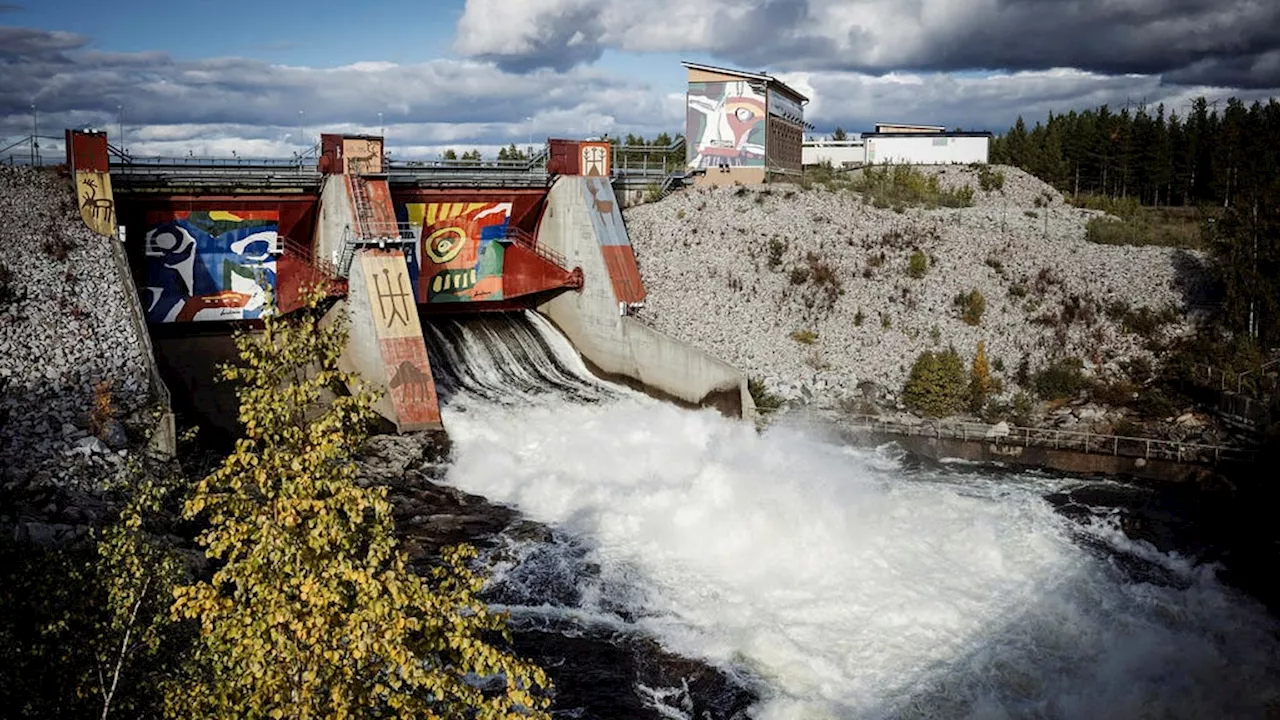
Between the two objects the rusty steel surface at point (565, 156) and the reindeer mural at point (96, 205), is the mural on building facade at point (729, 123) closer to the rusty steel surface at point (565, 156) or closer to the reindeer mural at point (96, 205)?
the rusty steel surface at point (565, 156)

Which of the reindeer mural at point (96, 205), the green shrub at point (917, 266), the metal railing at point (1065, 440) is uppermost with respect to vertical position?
the reindeer mural at point (96, 205)

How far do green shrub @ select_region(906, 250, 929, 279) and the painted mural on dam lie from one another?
22.0 m

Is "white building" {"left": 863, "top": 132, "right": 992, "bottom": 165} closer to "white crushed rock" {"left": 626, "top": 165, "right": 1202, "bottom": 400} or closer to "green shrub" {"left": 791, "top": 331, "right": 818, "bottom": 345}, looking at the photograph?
"white crushed rock" {"left": 626, "top": 165, "right": 1202, "bottom": 400}

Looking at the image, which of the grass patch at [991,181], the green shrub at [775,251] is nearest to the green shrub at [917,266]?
Result: the green shrub at [775,251]

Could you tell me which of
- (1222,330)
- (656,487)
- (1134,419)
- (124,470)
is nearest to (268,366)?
(124,470)

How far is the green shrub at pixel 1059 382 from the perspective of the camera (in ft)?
98.4

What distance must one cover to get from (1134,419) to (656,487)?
14.5 metres

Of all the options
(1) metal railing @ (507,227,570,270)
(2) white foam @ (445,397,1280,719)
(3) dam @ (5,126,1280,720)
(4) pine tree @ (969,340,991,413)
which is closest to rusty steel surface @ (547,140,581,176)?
(3) dam @ (5,126,1280,720)

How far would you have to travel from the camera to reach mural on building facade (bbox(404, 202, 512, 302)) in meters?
34.3

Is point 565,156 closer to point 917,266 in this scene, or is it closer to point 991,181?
point 917,266

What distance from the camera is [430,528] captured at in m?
21.4

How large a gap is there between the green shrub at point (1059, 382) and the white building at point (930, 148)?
27351 mm

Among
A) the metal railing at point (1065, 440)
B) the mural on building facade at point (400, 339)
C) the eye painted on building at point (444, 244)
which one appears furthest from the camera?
the eye painted on building at point (444, 244)

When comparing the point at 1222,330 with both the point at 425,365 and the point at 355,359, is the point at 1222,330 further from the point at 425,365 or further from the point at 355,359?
the point at 355,359
